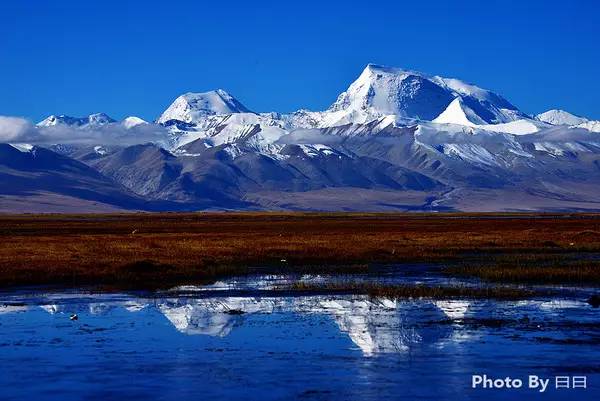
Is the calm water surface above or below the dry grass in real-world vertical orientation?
below

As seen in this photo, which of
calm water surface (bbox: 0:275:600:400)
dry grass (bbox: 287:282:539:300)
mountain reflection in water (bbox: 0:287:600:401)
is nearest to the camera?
calm water surface (bbox: 0:275:600:400)

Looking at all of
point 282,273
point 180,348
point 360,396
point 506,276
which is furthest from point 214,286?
point 360,396

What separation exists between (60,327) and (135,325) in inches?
98.0

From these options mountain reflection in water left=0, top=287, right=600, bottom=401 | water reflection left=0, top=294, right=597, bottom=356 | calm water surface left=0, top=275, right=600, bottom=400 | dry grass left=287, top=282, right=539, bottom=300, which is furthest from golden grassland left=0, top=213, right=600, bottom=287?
mountain reflection in water left=0, top=287, right=600, bottom=401

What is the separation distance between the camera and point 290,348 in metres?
29.8

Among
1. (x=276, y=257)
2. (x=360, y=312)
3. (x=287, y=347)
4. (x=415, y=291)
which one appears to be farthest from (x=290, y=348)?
(x=276, y=257)

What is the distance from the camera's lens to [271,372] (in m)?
26.1

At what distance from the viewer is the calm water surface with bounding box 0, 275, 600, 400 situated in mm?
24125

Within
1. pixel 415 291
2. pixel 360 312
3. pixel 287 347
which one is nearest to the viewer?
pixel 287 347

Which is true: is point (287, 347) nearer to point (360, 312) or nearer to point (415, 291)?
point (360, 312)

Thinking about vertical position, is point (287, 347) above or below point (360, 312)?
below

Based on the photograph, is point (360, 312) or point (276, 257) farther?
point (276, 257)

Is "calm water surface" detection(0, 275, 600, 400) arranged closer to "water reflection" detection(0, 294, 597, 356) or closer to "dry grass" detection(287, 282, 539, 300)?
"water reflection" detection(0, 294, 597, 356)

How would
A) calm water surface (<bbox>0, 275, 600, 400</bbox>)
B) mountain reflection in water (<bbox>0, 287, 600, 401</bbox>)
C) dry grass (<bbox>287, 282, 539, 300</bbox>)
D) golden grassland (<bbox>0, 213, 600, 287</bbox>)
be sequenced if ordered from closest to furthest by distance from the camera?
1. calm water surface (<bbox>0, 275, 600, 400</bbox>)
2. mountain reflection in water (<bbox>0, 287, 600, 401</bbox>)
3. dry grass (<bbox>287, 282, 539, 300</bbox>)
4. golden grassland (<bbox>0, 213, 600, 287</bbox>)
